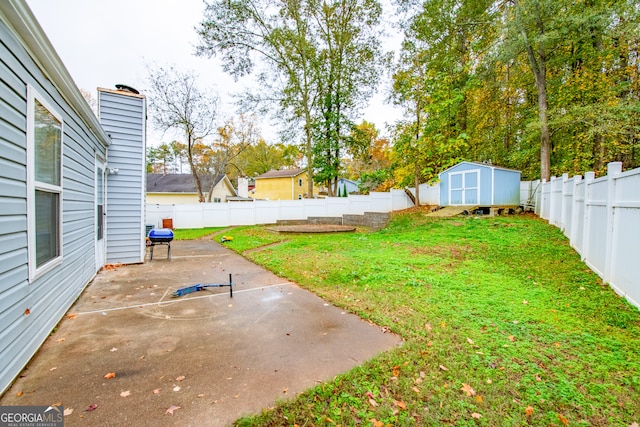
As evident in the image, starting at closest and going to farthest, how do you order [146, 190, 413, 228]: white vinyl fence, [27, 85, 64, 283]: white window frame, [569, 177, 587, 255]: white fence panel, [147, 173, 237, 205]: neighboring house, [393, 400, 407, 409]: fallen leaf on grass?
1. [393, 400, 407, 409]: fallen leaf on grass
2. [27, 85, 64, 283]: white window frame
3. [569, 177, 587, 255]: white fence panel
4. [146, 190, 413, 228]: white vinyl fence
5. [147, 173, 237, 205]: neighboring house

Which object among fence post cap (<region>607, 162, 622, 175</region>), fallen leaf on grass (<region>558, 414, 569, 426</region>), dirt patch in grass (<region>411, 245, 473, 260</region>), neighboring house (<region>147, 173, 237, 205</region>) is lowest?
fallen leaf on grass (<region>558, 414, 569, 426</region>)

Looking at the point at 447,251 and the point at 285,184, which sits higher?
the point at 285,184

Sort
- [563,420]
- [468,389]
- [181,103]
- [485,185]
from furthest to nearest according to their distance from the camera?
[181,103], [485,185], [468,389], [563,420]

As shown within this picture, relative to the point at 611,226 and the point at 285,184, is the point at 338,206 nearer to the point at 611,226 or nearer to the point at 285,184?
the point at 611,226

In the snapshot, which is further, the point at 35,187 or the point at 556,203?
the point at 556,203

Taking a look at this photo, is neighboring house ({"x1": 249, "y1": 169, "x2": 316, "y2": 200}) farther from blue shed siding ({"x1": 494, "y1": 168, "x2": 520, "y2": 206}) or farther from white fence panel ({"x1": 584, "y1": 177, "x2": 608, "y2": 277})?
white fence panel ({"x1": 584, "y1": 177, "x2": 608, "y2": 277})

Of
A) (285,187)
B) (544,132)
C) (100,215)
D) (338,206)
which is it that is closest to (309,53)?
(338,206)


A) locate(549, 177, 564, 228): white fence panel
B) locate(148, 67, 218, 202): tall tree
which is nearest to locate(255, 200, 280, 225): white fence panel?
locate(148, 67, 218, 202): tall tree

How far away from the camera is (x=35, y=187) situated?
2.46m

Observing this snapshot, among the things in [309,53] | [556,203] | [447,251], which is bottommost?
[447,251]

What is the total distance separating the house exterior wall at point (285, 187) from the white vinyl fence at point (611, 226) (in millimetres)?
22671

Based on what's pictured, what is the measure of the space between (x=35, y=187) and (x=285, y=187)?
24965 mm

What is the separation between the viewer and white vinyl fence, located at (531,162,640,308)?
3138mm

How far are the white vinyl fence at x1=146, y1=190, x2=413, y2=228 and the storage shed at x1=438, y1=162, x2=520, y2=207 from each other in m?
4.00
